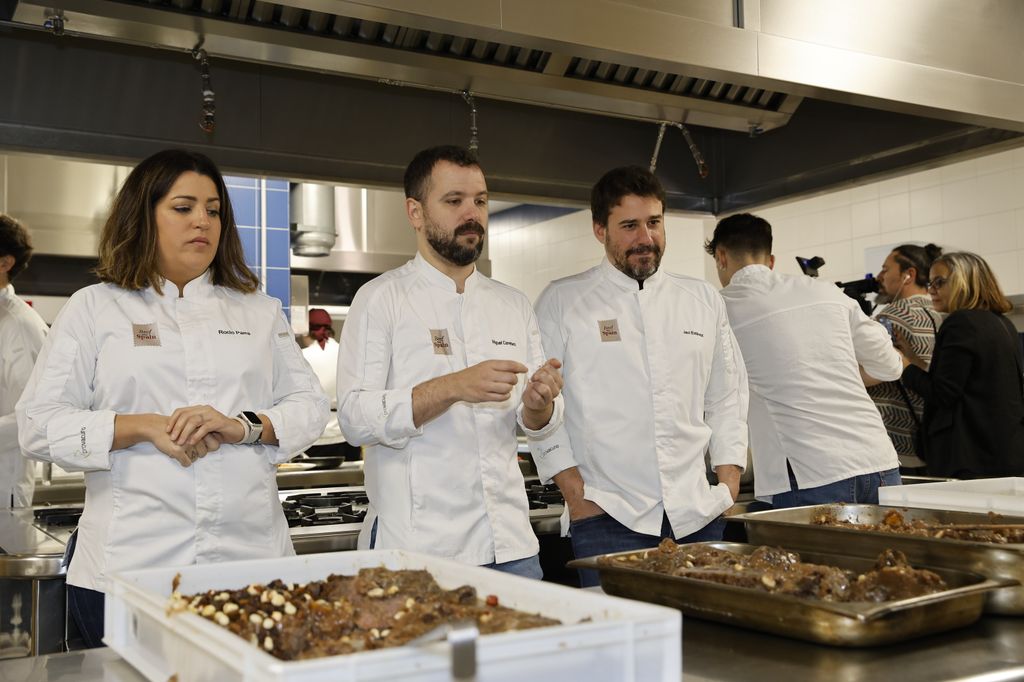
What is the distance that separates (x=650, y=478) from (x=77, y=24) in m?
1.68

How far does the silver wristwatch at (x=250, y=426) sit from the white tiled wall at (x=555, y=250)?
5.72 meters

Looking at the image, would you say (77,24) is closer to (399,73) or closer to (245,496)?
(399,73)

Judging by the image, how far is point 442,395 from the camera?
206 cm

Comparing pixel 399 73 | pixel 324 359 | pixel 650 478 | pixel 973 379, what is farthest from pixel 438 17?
pixel 324 359

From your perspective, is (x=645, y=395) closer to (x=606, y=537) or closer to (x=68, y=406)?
(x=606, y=537)

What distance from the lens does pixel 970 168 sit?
209 inches

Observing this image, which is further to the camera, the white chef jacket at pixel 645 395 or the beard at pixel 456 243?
the white chef jacket at pixel 645 395

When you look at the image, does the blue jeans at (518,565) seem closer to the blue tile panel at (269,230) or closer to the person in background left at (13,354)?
the person in background left at (13,354)

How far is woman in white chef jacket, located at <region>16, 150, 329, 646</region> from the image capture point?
189 cm

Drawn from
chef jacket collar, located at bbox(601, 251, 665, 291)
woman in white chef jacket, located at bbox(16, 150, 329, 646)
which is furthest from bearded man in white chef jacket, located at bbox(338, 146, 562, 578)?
chef jacket collar, located at bbox(601, 251, 665, 291)

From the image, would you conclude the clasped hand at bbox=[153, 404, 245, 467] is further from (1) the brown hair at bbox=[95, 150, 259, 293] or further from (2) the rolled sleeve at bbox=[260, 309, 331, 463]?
(1) the brown hair at bbox=[95, 150, 259, 293]

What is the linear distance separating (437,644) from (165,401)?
4.09 ft

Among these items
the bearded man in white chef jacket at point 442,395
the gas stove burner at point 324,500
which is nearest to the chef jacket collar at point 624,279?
the bearded man in white chef jacket at point 442,395

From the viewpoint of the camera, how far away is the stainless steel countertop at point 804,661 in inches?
48.8
